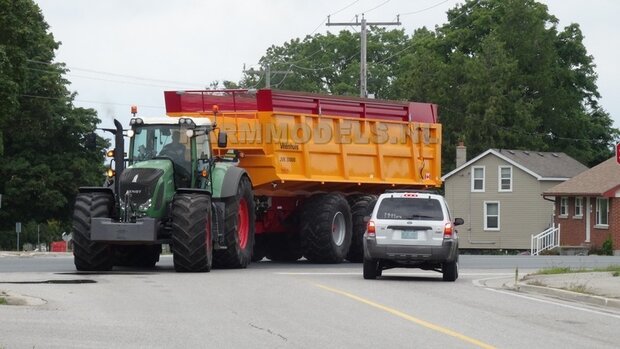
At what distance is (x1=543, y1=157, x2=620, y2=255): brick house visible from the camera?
205 feet

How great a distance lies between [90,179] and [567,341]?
206ft

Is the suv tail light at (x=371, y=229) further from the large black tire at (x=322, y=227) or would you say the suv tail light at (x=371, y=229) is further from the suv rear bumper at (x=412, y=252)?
the large black tire at (x=322, y=227)

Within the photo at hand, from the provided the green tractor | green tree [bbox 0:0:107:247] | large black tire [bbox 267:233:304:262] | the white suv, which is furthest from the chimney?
the white suv

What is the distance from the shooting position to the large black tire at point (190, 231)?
24.5 metres

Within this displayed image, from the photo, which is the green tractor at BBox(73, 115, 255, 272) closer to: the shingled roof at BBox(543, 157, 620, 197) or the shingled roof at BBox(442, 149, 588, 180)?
the shingled roof at BBox(543, 157, 620, 197)

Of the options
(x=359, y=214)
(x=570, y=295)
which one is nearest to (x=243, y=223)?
(x=359, y=214)

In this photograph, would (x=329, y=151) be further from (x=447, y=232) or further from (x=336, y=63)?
(x=336, y=63)

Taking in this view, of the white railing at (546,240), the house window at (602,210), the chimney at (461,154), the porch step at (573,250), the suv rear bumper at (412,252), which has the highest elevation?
the chimney at (461,154)

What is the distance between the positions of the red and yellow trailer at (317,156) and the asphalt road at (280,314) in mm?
5092

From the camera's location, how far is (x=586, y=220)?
214 feet

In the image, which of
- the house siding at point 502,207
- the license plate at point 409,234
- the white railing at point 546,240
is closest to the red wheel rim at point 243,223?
the license plate at point 409,234

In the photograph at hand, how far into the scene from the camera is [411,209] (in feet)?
80.7

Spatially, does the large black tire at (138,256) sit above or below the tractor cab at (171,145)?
below

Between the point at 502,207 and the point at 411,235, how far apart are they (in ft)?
165
